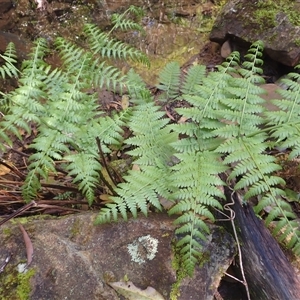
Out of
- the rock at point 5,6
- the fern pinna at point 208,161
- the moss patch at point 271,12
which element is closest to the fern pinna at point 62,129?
the fern pinna at point 208,161

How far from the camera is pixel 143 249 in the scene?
214 cm

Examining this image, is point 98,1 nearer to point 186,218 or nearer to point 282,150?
point 282,150

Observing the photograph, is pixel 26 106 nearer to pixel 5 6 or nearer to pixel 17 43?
pixel 17 43

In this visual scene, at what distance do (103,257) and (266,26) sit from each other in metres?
3.44

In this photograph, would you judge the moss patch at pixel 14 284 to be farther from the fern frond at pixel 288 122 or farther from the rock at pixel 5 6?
the rock at pixel 5 6

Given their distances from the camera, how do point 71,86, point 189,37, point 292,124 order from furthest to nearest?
point 189,37 → point 71,86 → point 292,124

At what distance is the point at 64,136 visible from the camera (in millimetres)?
2486

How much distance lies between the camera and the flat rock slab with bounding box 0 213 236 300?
2004mm

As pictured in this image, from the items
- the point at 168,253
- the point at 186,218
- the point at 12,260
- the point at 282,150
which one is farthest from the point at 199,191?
the point at 282,150

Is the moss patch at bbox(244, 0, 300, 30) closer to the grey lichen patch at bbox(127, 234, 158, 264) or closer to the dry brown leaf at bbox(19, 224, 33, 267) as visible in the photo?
the grey lichen patch at bbox(127, 234, 158, 264)

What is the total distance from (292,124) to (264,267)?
2.90 feet

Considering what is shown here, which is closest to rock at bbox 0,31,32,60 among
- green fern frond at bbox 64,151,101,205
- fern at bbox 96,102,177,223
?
fern at bbox 96,102,177,223

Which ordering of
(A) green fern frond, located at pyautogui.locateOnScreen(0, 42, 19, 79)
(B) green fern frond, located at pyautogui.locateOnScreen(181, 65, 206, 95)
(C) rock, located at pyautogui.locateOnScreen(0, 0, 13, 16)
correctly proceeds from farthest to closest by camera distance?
(C) rock, located at pyautogui.locateOnScreen(0, 0, 13, 16) < (B) green fern frond, located at pyautogui.locateOnScreen(181, 65, 206, 95) < (A) green fern frond, located at pyautogui.locateOnScreen(0, 42, 19, 79)

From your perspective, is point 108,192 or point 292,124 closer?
point 292,124
